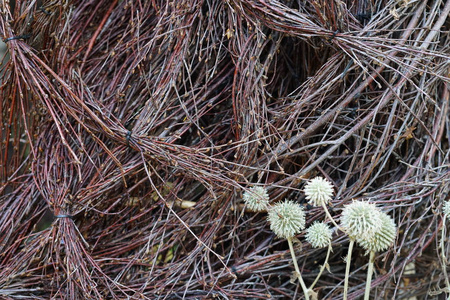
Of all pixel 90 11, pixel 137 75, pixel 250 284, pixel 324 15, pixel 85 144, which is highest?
pixel 324 15

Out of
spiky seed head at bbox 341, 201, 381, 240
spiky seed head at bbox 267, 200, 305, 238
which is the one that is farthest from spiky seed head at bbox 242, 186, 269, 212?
spiky seed head at bbox 341, 201, 381, 240

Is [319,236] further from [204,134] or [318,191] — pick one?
[204,134]

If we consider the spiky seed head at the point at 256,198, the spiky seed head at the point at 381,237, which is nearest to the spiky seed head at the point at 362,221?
the spiky seed head at the point at 381,237

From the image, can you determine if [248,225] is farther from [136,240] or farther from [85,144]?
[85,144]

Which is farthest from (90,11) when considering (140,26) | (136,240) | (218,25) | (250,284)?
(250,284)

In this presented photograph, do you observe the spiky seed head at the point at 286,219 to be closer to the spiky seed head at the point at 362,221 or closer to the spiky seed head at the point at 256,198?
the spiky seed head at the point at 256,198
